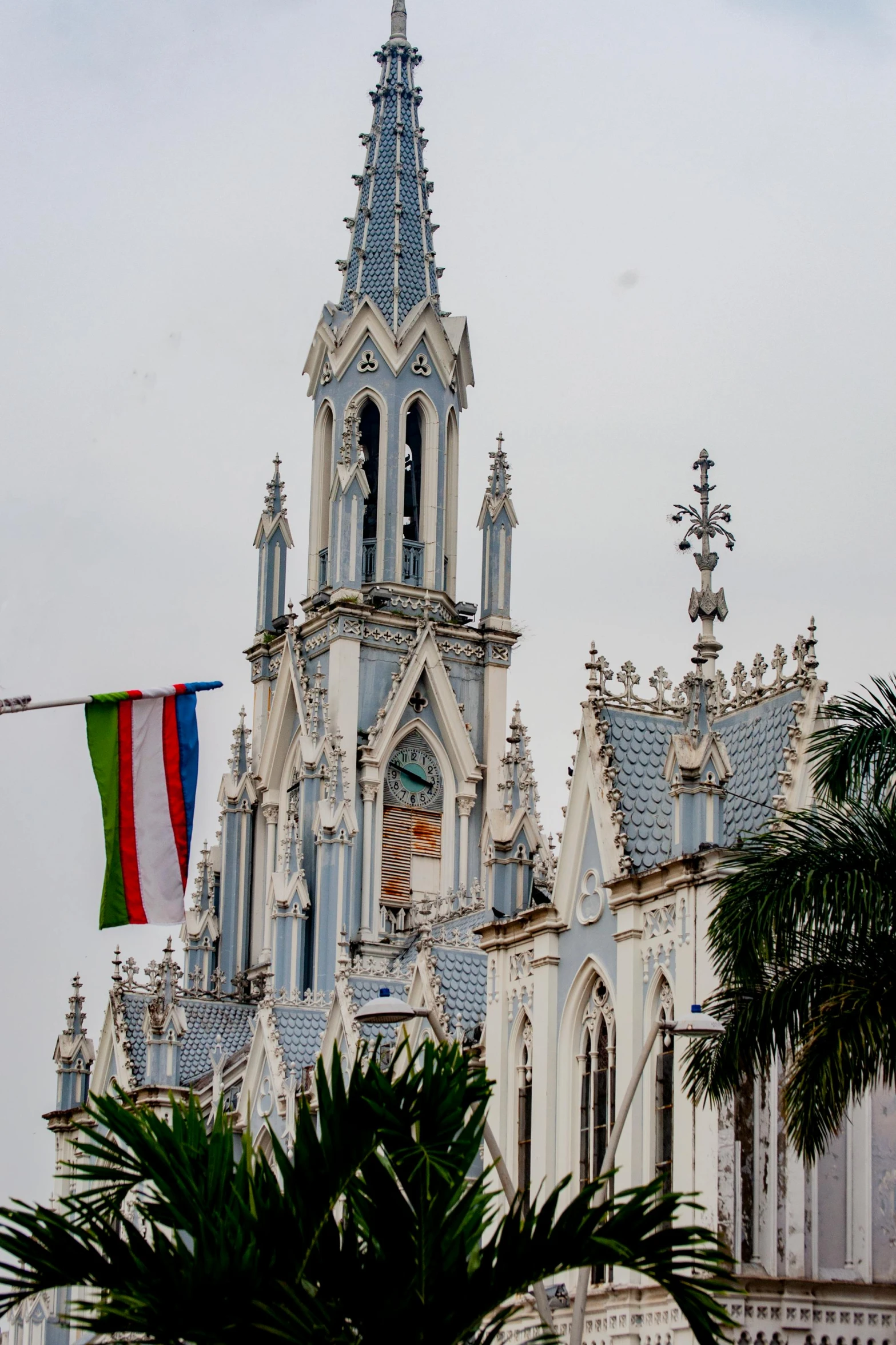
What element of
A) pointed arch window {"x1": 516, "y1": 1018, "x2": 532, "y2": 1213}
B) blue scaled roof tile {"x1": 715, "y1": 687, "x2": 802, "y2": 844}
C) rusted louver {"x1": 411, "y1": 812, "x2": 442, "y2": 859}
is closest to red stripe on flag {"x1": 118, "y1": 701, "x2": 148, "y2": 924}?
blue scaled roof tile {"x1": 715, "y1": 687, "x2": 802, "y2": 844}

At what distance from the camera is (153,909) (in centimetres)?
2705

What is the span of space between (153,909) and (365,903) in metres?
32.2

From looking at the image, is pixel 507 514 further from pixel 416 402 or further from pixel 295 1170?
pixel 295 1170

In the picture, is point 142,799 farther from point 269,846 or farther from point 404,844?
point 269,846

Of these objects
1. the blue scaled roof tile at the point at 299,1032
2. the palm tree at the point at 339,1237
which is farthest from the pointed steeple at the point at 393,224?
the palm tree at the point at 339,1237

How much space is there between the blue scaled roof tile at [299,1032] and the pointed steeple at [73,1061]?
14.7 meters

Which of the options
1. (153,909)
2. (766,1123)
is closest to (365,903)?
(766,1123)

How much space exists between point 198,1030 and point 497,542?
14.7 meters

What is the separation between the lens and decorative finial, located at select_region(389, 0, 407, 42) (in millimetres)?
68812

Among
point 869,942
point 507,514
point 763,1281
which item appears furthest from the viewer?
point 507,514

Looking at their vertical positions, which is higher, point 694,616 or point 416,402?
point 416,402

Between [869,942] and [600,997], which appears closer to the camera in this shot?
[869,942]

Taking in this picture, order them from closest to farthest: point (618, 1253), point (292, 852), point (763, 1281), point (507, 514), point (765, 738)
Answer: point (618, 1253), point (763, 1281), point (765, 738), point (292, 852), point (507, 514)

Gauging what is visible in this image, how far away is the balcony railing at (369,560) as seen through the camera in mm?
62875
